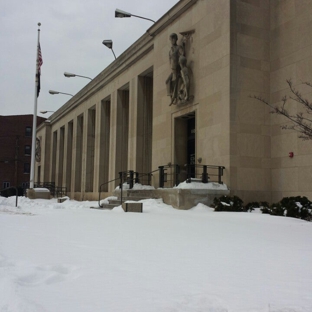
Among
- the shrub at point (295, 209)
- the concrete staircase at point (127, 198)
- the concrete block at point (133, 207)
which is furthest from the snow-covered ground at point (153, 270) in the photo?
the concrete staircase at point (127, 198)

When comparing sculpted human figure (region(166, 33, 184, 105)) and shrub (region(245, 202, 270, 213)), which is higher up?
sculpted human figure (region(166, 33, 184, 105))

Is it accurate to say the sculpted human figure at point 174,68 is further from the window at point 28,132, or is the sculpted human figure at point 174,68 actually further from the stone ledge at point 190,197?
the window at point 28,132

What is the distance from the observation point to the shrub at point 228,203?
48.4 feet

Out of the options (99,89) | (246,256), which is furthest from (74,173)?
(246,256)

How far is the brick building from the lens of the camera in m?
65.2

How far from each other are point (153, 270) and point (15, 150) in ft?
213

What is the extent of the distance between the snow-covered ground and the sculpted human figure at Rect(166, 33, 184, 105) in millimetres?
12187

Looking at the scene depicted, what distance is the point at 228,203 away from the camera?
15039 mm

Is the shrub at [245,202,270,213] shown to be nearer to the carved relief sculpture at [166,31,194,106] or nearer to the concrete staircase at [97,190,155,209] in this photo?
the concrete staircase at [97,190,155,209]

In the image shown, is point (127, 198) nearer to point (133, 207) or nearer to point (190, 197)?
point (190, 197)

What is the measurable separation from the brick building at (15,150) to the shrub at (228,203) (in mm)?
54656

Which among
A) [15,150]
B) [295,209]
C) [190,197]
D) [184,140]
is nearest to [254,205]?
[190,197]

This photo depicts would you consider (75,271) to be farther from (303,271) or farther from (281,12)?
(281,12)

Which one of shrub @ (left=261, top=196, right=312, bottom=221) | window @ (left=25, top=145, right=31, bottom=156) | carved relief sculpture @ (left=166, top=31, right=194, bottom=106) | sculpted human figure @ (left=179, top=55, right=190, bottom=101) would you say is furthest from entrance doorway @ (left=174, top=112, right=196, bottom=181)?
window @ (left=25, top=145, right=31, bottom=156)
